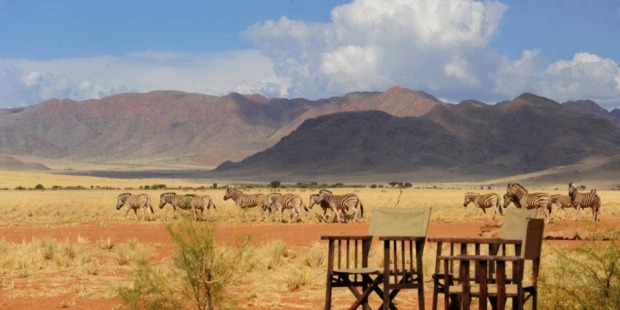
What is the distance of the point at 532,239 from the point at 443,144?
130 m

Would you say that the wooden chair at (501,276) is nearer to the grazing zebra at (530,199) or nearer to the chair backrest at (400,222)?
the chair backrest at (400,222)

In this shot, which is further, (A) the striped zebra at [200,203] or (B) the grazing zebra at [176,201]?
(B) the grazing zebra at [176,201]

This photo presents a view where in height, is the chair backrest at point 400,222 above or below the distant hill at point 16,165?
below

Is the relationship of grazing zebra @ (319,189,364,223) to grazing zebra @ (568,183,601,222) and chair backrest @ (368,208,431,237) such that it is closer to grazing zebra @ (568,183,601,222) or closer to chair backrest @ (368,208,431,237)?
grazing zebra @ (568,183,601,222)

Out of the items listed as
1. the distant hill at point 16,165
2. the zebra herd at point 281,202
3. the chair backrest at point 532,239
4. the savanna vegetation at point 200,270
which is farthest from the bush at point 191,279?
the distant hill at point 16,165

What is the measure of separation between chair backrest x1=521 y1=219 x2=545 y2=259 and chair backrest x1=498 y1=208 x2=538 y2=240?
10.5 inches

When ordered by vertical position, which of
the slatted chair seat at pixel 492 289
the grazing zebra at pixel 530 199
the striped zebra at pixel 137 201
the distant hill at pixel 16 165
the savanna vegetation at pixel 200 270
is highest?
the distant hill at pixel 16 165

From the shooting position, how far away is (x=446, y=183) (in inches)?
4464

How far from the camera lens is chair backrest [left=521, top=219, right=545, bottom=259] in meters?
9.65

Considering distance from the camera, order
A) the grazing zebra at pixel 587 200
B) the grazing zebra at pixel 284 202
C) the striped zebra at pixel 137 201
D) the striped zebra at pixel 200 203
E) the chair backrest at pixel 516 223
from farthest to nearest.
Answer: the striped zebra at pixel 137 201
the grazing zebra at pixel 284 202
the striped zebra at pixel 200 203
the grazing zebra at pixel 587 200
the chair backrest at pixel 516 223

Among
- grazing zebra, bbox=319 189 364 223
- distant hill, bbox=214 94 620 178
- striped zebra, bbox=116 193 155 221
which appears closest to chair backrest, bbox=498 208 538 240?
grazing zebra, bbox=319 189 364 223

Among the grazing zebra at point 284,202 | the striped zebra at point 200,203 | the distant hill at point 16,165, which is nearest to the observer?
the striped zebra at point 200,203

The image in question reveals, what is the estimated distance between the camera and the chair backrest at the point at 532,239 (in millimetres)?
9648

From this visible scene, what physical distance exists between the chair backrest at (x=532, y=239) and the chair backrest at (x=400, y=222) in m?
1.33
